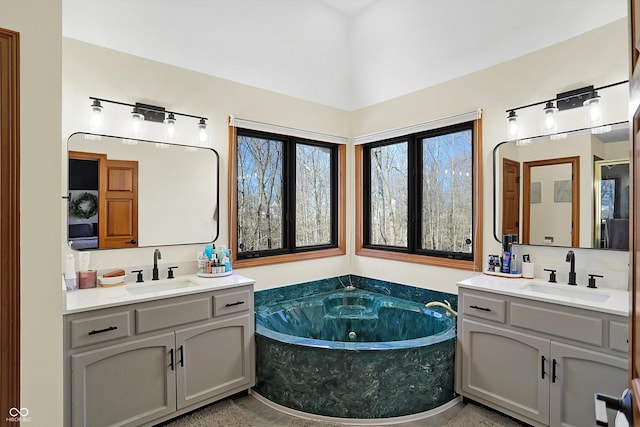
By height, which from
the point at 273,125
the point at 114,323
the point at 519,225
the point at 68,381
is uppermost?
the point at 273,125

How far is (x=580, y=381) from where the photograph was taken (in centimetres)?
197

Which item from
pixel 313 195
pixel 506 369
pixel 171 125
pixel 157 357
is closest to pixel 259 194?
pixel 313 195

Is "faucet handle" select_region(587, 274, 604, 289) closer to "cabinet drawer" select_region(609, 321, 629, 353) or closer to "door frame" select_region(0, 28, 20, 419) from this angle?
"cabinet drawer" select_region(609, 321, 629, 353)

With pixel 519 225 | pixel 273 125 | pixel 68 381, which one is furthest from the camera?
pixel 273 125

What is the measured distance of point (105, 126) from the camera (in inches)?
97.5

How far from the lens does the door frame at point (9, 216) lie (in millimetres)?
1250

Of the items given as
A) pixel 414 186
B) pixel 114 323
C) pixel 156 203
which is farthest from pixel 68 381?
pixel 414 186

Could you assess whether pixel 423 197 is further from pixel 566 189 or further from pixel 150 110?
pixel 150 110

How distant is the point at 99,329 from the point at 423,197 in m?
2.84

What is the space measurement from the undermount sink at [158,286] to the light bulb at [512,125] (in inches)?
105

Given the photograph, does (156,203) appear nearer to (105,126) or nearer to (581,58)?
(105,126)

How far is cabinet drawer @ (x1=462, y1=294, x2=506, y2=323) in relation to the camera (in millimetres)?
2273

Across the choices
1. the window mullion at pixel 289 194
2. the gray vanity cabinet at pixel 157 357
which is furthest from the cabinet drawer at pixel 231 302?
the window mullion at pixel 289 194

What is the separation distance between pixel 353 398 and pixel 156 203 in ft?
6.66
